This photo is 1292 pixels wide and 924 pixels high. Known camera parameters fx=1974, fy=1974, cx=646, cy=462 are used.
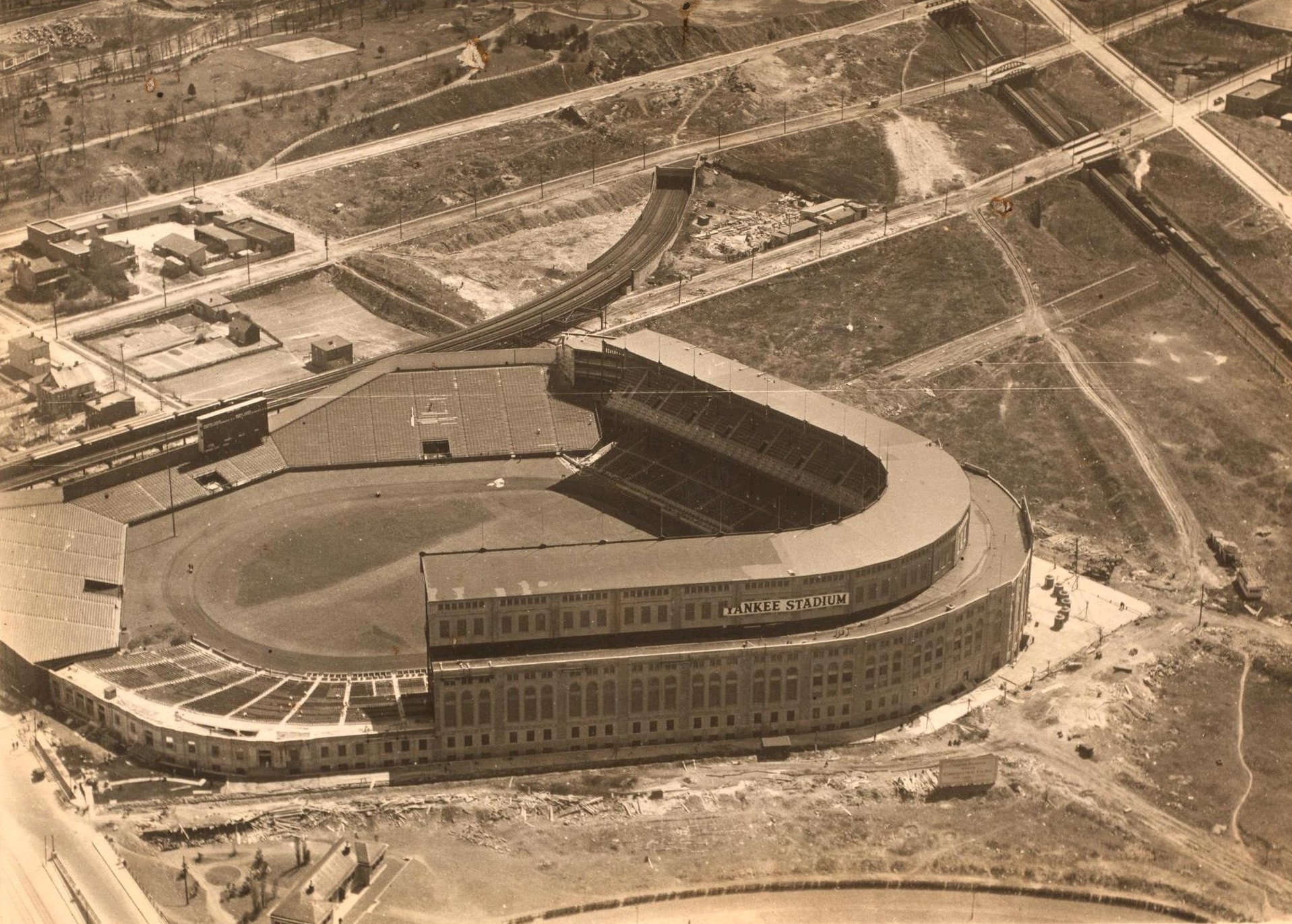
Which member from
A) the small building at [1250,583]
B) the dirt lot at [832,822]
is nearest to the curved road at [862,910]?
the dirt lot at [832,822]

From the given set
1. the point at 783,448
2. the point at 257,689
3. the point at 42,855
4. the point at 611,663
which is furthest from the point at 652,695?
the point at 42,855

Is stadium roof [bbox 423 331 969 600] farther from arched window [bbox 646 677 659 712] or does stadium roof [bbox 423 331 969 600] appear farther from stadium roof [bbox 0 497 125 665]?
stadium roof [bbox 0 497 125 665]

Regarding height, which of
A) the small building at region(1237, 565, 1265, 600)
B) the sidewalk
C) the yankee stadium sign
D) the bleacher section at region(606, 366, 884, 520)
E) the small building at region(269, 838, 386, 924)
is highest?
the bleacher section at region(606, 366, 884, 520)

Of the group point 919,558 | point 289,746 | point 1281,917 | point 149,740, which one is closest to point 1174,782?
point 1281,917

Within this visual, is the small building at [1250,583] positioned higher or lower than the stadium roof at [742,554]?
lower

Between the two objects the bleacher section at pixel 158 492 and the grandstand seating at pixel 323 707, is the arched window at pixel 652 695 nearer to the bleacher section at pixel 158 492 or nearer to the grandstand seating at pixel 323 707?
the grandstand seating at pixel 323 707

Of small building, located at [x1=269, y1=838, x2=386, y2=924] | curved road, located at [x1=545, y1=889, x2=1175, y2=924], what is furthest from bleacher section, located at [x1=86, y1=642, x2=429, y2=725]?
curved road, located at [x1=545, y1=889, x2=1175, y2=924]

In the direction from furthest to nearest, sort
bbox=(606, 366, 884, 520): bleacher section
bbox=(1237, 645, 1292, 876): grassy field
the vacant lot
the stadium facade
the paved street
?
bbox=(606, 366, 884, 520): bleacher section
the stadium facade
the vacant lot
bbox=(1237, 645, 1292, 876): grassy field
the paved street
